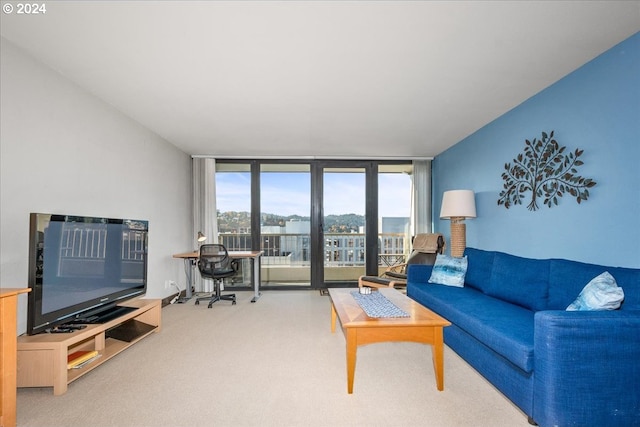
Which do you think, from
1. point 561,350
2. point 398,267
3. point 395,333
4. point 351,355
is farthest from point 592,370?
point 398,267

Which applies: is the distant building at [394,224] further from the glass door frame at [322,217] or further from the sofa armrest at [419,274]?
the sofa armrest at [419,274]

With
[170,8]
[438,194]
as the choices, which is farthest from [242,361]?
[438,194]

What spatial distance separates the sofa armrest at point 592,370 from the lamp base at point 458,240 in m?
2.49

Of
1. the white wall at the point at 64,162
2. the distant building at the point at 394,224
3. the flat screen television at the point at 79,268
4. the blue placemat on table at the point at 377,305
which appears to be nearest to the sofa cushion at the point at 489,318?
the blue placemat on table at the point at 377,305

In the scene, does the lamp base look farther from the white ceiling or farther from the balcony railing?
the balcony railing

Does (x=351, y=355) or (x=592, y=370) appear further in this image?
(x=351, y=355)

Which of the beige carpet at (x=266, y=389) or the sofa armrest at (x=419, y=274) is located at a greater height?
the sofa armrest at (x=419, y=274)

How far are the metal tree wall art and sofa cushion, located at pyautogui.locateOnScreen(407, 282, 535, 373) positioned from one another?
3.56ft

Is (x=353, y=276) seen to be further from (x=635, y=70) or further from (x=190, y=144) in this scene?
(x=635, y=70)

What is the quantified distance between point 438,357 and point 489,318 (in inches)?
19.8

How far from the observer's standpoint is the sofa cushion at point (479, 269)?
123 inches

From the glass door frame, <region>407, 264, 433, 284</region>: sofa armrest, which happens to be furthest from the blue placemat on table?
the glass door frame

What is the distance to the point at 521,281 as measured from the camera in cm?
263

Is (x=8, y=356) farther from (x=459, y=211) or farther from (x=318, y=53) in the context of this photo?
(x=459, y=211)
